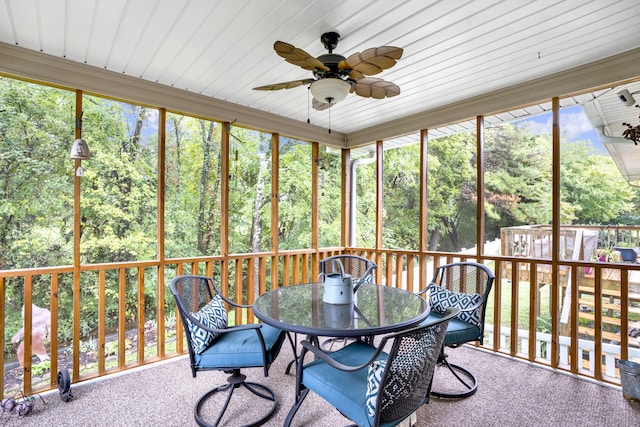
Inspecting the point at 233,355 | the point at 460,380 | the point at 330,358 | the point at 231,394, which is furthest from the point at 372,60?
the point at 460,380

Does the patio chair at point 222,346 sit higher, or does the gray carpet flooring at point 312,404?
the patio chair at point 222,346

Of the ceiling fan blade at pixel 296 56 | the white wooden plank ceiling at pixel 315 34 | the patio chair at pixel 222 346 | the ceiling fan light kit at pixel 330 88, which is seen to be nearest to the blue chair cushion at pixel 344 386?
the patio chair at pixel 222 346

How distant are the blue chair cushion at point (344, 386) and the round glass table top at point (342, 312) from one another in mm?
244

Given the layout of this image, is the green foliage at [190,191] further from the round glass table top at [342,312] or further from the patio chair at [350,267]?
the round glass table top at [342,312]

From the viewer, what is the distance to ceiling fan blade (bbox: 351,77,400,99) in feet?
6.87

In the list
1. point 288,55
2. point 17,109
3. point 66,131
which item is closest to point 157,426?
point 288,55

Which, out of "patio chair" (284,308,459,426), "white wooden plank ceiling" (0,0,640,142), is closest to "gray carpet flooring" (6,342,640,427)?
"patio chair" (284,308,459,426)

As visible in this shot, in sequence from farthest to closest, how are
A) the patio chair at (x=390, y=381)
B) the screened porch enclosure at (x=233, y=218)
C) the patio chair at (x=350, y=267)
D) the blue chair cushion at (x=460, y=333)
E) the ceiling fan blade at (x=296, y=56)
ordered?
1. the patio chair at (x=350, y=267)
2. the screened porch enclosure at (x=233, y=218)
3. the blue chair cushion at (x=460, y=333)
4. the ceiling fan blade at (x=296, y=56)
5. the patio chair at (x=390, y=381)

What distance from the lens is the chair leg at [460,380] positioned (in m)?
2.38

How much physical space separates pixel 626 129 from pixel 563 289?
4.92 ft

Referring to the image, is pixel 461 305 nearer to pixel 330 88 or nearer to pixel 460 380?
pixel 460 380

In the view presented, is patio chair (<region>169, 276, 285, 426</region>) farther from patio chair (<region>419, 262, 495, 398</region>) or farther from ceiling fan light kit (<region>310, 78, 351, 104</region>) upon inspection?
ceiling fan light kit (<region>310, 78, 351, 104</region>)

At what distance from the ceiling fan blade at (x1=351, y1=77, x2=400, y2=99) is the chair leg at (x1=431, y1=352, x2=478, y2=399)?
206 centimetres

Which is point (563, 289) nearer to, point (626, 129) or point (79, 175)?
point (626, 129)
